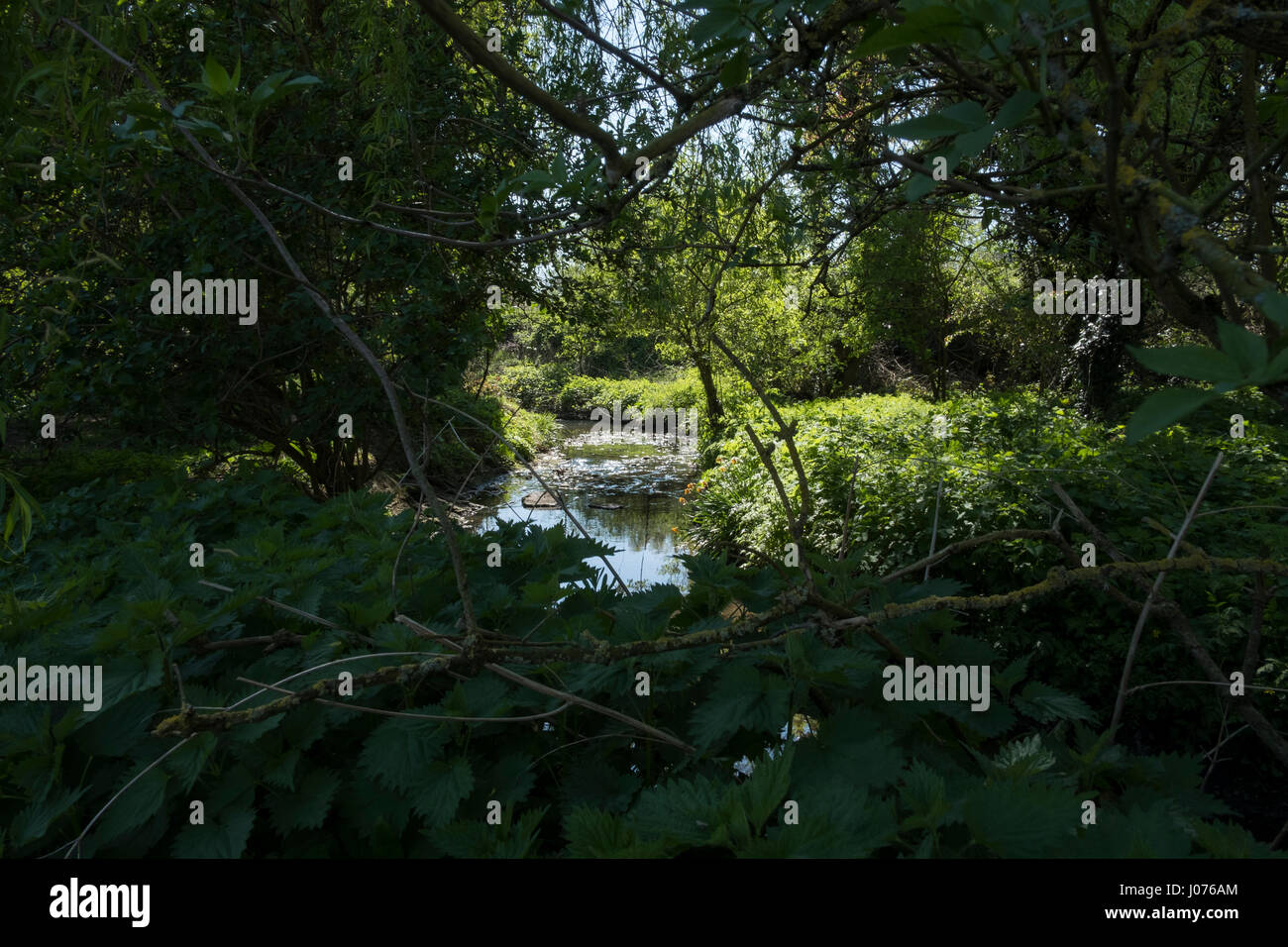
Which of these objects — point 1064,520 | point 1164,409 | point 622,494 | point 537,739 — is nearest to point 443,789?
point 537,739

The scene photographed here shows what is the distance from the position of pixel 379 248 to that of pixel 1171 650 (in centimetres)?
504

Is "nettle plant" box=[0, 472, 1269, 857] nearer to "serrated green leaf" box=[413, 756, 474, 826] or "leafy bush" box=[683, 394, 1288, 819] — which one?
"serrated green leaf" box=[413, 756, 474, 826]

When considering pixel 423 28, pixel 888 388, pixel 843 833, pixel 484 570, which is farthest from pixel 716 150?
pixel 888 388

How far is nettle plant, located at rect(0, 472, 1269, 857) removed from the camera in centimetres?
86

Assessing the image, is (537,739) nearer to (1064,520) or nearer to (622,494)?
(1064,520)

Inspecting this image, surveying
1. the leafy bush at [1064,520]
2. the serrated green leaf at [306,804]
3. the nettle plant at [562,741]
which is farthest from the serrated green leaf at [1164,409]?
the leafy bush at [1064,520]

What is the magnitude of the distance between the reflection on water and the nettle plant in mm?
4787

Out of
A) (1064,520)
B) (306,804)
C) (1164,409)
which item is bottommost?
(306,804)

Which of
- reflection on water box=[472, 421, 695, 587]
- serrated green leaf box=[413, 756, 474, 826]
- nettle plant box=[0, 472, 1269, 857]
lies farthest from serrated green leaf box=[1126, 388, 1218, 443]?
reflection on water box=[472, 421, 695, 587]

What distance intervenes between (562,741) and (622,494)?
11391mm

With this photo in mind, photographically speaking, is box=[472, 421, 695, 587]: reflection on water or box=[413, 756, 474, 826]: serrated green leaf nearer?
box=[413, 756, 474, 826]: serrated green leaf

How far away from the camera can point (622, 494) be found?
12.6 meters

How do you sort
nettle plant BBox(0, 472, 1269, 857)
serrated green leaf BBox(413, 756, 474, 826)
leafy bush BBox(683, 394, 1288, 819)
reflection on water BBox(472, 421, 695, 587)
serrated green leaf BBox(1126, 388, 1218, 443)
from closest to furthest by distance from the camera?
serrated green leaf BBox(1126, 388, 1218, 443) < nettle plant BBox(0, 472, 1269, 857) < serrated green leaf BBox(413, 756, 474, 826) < leafy bush BBox(683, 394, 1288, 819) < reflection on water BBox(472, 421, 695, 587)
